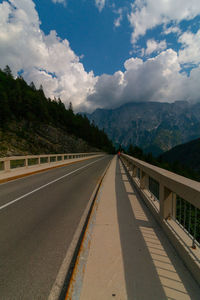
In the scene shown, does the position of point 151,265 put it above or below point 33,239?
above

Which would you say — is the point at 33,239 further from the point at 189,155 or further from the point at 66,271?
the point at 189,155

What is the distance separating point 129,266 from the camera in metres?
2.30

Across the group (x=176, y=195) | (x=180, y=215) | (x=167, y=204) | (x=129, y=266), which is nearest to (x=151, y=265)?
(x=129, y=266)

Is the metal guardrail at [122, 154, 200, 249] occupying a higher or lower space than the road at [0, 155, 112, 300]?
higher

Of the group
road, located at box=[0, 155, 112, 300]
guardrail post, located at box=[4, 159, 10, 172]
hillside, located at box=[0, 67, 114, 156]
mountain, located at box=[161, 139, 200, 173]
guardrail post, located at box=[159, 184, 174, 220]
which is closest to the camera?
road, located at box=[0, 155, 112, 300]

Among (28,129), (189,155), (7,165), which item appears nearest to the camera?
(7,165)

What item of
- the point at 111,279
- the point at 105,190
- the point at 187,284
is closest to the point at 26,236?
the point at 111,279

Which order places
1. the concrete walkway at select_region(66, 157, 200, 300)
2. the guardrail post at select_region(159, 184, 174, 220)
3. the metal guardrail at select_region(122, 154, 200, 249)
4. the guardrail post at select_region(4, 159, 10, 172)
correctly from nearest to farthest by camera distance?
the concrete walkway at select_region(66, 157, 200, 300) → the metal guardrail at select_region(122, 154, 200, 249) → the guardrail post at select_region(159, 184, 174, 220) → the guardrail post at select_region(4, 159, 10, 172)

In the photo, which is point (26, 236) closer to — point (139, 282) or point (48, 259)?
point (48, 259)

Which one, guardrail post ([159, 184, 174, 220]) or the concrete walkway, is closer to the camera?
the concrete walkway

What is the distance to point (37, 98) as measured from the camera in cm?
7769

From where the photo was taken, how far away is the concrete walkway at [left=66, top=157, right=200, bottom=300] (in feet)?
6.09

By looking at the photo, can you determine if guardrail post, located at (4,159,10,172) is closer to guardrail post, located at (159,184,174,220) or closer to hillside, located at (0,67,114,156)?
guardrail post, located at (159,184,174,220)

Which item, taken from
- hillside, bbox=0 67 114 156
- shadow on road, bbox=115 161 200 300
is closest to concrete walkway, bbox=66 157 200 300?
shadow on road, bbox=115 161 200 300
